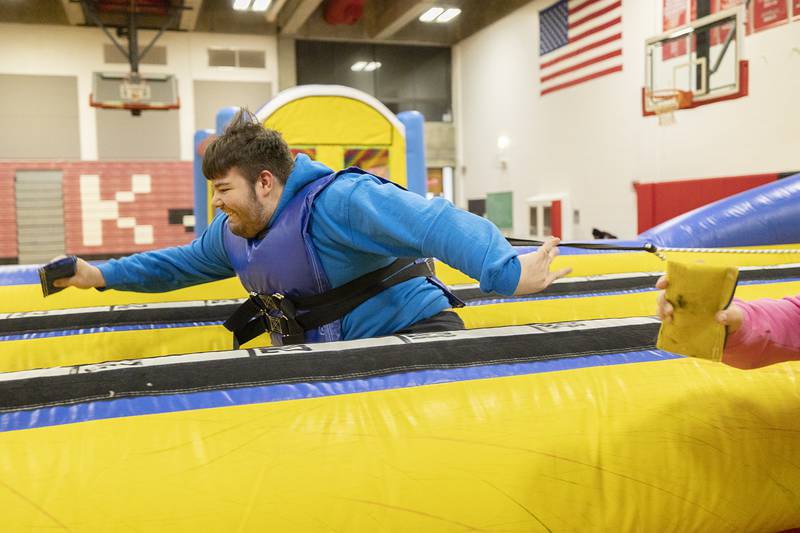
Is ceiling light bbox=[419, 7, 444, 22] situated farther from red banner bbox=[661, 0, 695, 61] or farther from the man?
the man

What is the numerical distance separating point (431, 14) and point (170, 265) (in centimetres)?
1061

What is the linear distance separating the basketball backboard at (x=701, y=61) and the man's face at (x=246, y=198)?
591 cm

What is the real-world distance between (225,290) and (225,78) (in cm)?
992

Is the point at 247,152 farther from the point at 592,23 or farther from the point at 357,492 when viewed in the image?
the point at 592,23

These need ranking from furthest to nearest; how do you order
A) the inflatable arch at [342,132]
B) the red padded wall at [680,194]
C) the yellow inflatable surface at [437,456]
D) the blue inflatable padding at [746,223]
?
the red padded wall at [680,194] < the inflatable arch at [342,132] < the blue inflatable padding at [746,223] < the yellow inflatable surface at [437,456]

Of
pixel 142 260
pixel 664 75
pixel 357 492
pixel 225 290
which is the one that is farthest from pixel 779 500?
pixel 664 75

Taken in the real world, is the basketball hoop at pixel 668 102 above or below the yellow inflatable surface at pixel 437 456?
above

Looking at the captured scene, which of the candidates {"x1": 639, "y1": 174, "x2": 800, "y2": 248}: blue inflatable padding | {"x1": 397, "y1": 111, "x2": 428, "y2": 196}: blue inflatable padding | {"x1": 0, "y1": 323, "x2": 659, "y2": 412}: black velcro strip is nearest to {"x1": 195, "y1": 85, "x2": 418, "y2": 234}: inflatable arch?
{"x1": 397, "y1": 111, "x2": 428, "y2": 196}: blue inflatable padding

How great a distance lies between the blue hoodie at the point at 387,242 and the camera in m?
1.43

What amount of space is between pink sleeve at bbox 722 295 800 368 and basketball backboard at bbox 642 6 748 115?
600cm

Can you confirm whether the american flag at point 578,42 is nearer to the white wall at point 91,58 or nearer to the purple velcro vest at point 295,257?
the white wall at point 91,58

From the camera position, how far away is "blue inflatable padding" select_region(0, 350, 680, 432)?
1.08 metres

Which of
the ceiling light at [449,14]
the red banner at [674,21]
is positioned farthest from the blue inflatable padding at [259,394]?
the ceiling light at [449,14]

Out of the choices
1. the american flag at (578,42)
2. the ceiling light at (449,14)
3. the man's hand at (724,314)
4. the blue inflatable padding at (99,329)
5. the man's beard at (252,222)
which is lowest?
the blue inflatable padding at (99,329)
